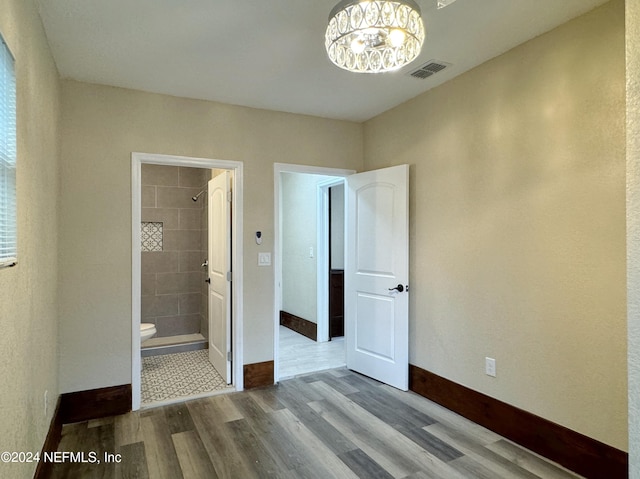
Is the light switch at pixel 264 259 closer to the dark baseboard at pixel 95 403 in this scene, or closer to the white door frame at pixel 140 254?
the white door frame at pixel 140 254

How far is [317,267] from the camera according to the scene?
16.1 feet

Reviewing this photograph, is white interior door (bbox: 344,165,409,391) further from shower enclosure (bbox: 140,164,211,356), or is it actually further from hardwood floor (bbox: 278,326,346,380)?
shower enclosure (bbox: 140,164,211,356)

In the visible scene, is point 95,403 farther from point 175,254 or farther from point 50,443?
point 175,254

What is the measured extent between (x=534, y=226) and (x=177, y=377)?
3.34m

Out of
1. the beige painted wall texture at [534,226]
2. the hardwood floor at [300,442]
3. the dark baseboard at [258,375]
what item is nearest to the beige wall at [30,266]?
the hardwood floor at [300,442]

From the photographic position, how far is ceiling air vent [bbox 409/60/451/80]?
2.62 metres

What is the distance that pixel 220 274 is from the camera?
3680 mm

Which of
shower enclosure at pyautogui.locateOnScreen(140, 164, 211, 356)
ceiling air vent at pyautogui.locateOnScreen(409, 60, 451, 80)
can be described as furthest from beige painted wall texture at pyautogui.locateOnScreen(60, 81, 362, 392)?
shower enclosure at pyautogui.locateOnScreen(140, 164, 211, 356)

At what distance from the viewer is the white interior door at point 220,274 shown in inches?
137

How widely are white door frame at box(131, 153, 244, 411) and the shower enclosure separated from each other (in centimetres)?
161

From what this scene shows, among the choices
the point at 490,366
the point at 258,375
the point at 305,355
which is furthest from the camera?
the point at 305,355

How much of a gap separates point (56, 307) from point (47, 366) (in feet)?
1.80

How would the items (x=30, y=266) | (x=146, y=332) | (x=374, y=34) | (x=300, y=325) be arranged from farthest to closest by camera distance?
(x=300, y=325), (x=146, y=332), (x=30, y=266), (x=374, y=34)

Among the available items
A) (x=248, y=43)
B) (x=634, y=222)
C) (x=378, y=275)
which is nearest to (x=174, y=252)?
(x=378, y=275)
